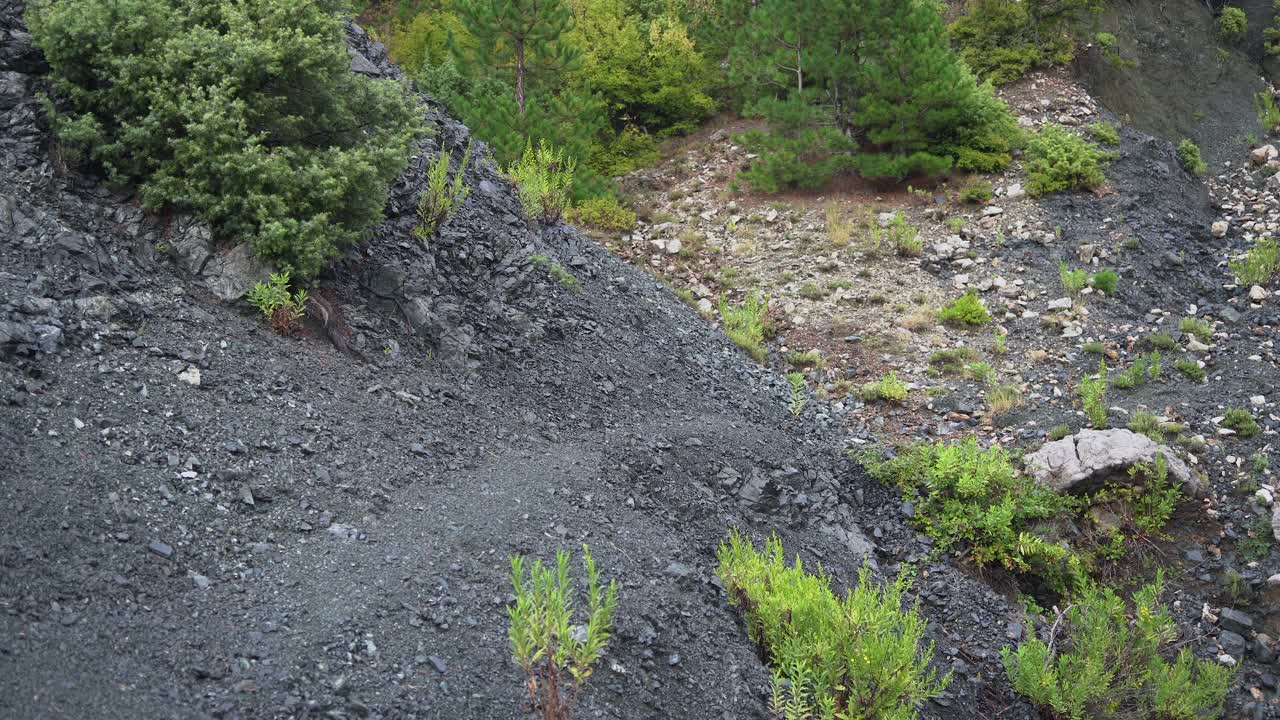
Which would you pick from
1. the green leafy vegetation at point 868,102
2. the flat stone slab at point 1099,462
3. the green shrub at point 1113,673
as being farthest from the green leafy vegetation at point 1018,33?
the green shrub at point 1113,673

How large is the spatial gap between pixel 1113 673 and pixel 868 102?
376 inches

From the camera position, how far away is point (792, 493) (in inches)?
297

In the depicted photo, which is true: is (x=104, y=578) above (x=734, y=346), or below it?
above

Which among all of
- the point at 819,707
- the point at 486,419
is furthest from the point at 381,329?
the point at 819,707

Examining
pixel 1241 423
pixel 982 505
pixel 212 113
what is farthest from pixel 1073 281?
pixel 212 113

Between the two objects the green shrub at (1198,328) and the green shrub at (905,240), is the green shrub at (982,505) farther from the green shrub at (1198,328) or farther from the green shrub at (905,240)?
the green shrub at (905,240)

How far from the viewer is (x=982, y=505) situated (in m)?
8.12

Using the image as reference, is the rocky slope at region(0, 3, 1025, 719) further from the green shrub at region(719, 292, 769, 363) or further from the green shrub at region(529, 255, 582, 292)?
the green shrub at region(719, 292, 769, 363)

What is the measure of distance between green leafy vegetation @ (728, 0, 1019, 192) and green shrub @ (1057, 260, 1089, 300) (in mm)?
2976

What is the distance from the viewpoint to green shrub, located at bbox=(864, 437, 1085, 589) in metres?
7.73

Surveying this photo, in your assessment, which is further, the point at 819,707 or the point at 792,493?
the point at 792,493

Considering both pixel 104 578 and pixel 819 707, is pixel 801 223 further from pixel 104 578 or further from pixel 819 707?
pixel 104 578

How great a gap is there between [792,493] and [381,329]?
3.49 metres

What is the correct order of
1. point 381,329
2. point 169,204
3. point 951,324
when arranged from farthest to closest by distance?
point 951,324, point 381,329, point 169,204
